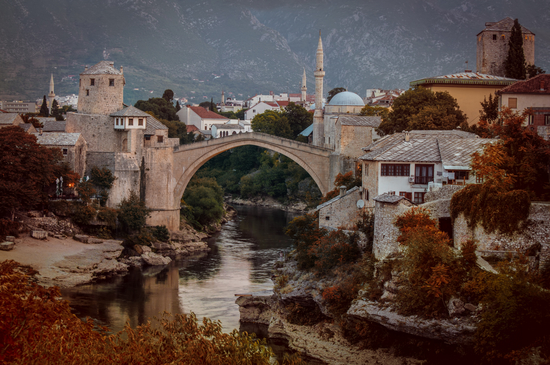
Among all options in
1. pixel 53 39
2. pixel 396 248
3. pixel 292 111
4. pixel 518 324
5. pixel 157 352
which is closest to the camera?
pixel 157 352

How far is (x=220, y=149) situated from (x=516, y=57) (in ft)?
62.4

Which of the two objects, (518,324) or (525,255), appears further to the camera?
(525,255)

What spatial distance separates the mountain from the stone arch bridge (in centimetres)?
8827

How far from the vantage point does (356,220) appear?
28531mm

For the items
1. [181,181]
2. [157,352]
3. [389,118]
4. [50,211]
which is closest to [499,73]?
[389,118]

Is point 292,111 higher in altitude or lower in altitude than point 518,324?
higher

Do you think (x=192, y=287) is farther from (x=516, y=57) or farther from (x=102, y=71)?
(x=516, y=57)

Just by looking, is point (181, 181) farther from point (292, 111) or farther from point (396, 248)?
point (292, 111)

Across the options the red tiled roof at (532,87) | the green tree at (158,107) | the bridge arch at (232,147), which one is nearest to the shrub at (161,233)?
the bridge arch at (232,147)

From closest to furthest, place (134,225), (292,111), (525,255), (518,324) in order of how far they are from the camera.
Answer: (518,324) → (525,255) → (134,225) → (292,111)

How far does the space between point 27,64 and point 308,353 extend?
409 feet

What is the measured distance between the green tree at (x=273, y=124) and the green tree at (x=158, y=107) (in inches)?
366

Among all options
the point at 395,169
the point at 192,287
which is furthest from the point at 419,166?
the point at 192,287

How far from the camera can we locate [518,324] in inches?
699
